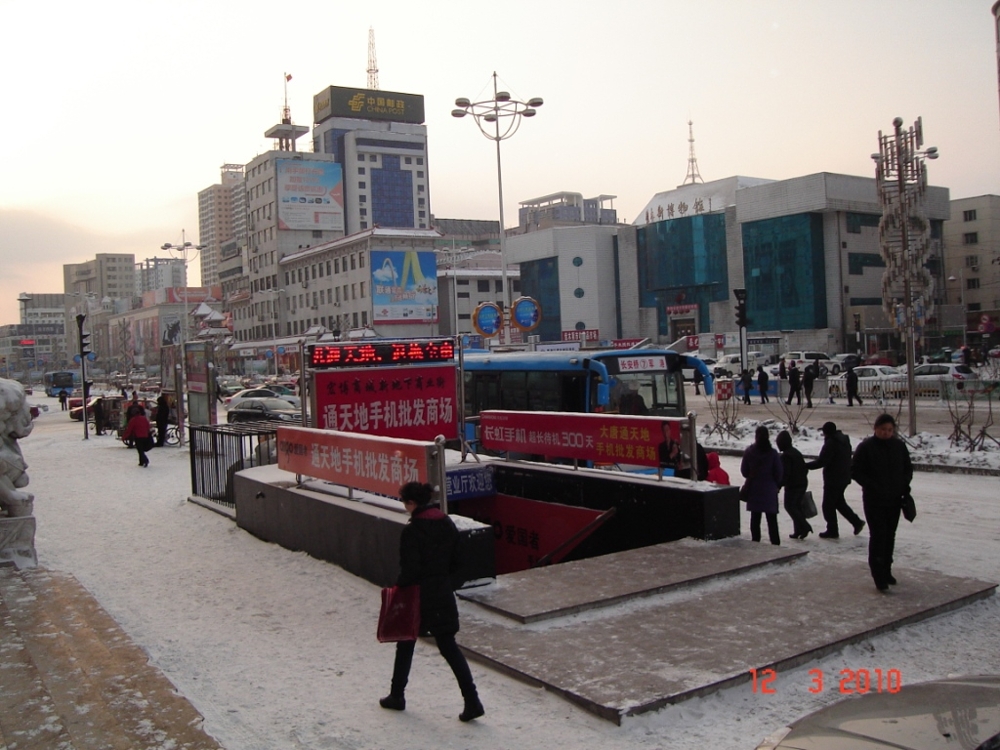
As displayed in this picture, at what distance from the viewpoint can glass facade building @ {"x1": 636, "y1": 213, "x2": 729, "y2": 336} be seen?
78.9 meters

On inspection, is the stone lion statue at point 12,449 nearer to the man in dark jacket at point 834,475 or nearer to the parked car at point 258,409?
the man in dark jacket at point 834,475

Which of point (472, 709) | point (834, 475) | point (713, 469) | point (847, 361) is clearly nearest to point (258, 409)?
point (713, 469)

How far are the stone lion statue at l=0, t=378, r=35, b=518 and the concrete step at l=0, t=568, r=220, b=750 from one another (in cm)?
201

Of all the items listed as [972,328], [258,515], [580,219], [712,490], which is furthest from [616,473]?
[580,219]

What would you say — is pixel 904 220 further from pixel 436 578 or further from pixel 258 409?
pixel 258 409

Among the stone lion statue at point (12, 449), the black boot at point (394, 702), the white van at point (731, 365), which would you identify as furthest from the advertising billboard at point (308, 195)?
the black boot at point (394, 702)

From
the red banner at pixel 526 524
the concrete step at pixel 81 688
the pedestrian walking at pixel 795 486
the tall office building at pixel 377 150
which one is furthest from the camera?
the tall office building at pixel 377 150

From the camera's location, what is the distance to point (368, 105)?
147m

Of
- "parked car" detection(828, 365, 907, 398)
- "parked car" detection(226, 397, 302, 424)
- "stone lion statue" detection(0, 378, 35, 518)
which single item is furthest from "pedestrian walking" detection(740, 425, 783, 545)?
"parked car" detection(226, 397, 302, 424)

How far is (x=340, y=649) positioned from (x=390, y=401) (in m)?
6.42

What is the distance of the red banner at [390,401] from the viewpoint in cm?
1264

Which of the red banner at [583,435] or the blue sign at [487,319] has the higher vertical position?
the blue sign at [487,319]

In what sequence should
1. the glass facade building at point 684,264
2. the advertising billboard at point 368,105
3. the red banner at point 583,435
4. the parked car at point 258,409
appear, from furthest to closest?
the advertising billboard at point 368,105 < the glass facade building at point 684,264 < the parked car at point 258,409 < the red banner at point 583,435
